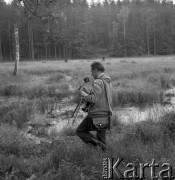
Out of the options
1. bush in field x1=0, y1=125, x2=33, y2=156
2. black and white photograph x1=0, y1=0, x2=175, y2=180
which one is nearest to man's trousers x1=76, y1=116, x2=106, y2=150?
black and white photograph x1=0, y1=0, x2=175, y2=180

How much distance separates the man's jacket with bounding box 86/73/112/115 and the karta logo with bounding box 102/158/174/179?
925 millimetres

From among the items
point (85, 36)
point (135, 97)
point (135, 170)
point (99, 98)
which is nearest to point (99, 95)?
point (99, 98)

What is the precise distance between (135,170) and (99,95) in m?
1.34

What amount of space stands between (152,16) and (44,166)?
200 ft

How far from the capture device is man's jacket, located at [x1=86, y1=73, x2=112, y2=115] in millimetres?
4176

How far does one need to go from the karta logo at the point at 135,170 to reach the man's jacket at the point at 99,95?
92 centimetres

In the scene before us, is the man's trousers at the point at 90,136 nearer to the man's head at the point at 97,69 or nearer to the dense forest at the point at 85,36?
the man's head at the point at 97,69

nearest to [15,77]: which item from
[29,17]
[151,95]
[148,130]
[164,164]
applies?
[29,17]

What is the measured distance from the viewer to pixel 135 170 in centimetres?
382

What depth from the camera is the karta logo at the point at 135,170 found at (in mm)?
3682

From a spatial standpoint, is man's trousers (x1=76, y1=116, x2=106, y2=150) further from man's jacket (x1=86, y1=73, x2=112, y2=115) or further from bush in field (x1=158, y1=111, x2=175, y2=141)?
bush in field (x1=158, y1=111, x2=175, y2=141)

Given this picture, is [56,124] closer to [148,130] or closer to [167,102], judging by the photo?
[148,130]

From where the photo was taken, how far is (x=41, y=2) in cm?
808

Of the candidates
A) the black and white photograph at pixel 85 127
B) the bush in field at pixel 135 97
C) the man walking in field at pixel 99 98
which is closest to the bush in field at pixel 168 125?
the black and white photograph at pixel 85 127
